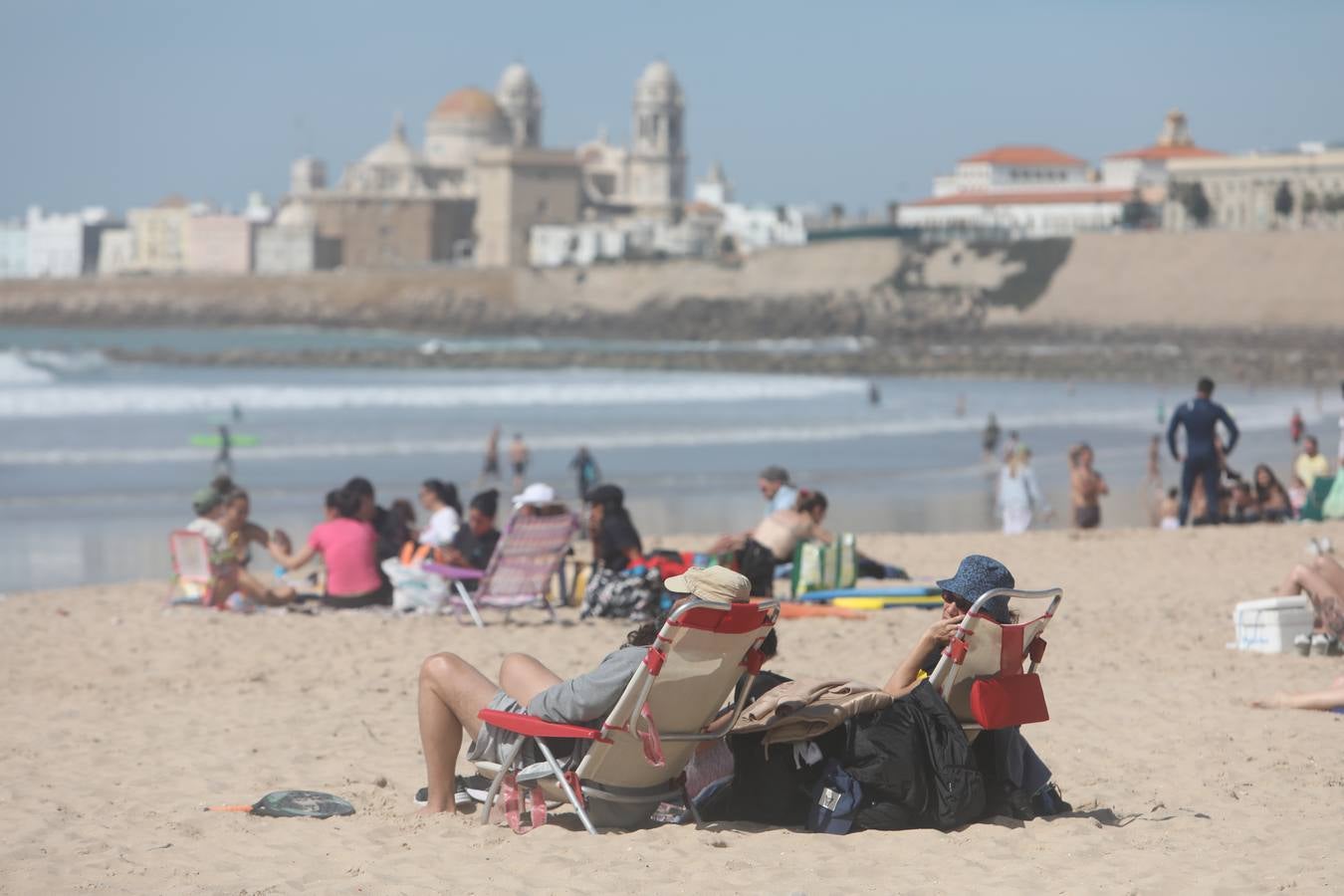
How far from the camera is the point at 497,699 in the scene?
14.0 feet

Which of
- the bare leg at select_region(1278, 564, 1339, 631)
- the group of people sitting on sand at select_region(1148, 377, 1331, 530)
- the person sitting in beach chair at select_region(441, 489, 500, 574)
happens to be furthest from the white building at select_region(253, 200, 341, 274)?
the bare leg at select_region(1278, 564, 1339, 631)

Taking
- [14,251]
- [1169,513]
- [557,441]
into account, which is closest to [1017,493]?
[1169,513]

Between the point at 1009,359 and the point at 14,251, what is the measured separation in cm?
9024

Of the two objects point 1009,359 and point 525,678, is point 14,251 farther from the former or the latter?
Result: point 525,678

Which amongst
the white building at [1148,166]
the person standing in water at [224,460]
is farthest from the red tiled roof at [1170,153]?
the person standing in water at [224,460]

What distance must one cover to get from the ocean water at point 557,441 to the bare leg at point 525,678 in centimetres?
659

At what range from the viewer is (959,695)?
4.10 meters

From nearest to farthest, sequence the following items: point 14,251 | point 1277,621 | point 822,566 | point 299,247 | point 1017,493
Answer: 1. point 1277,621
2. point 822,566
3. point 1017,493
4. point 299,247
5. point 14,251

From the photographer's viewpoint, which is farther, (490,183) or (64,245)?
(64,245)

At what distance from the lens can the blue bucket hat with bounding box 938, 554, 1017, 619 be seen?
13.1ft

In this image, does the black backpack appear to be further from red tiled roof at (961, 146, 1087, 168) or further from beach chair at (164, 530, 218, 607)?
red tiled roof at (961, 146, 1087, 168)

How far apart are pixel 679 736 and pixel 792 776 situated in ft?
0.97

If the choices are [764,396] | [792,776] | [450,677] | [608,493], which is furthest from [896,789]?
[764,396]

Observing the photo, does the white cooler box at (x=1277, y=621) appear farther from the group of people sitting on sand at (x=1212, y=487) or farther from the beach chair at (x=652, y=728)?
the group of people sitting on sand at (x=1212, y=487)
